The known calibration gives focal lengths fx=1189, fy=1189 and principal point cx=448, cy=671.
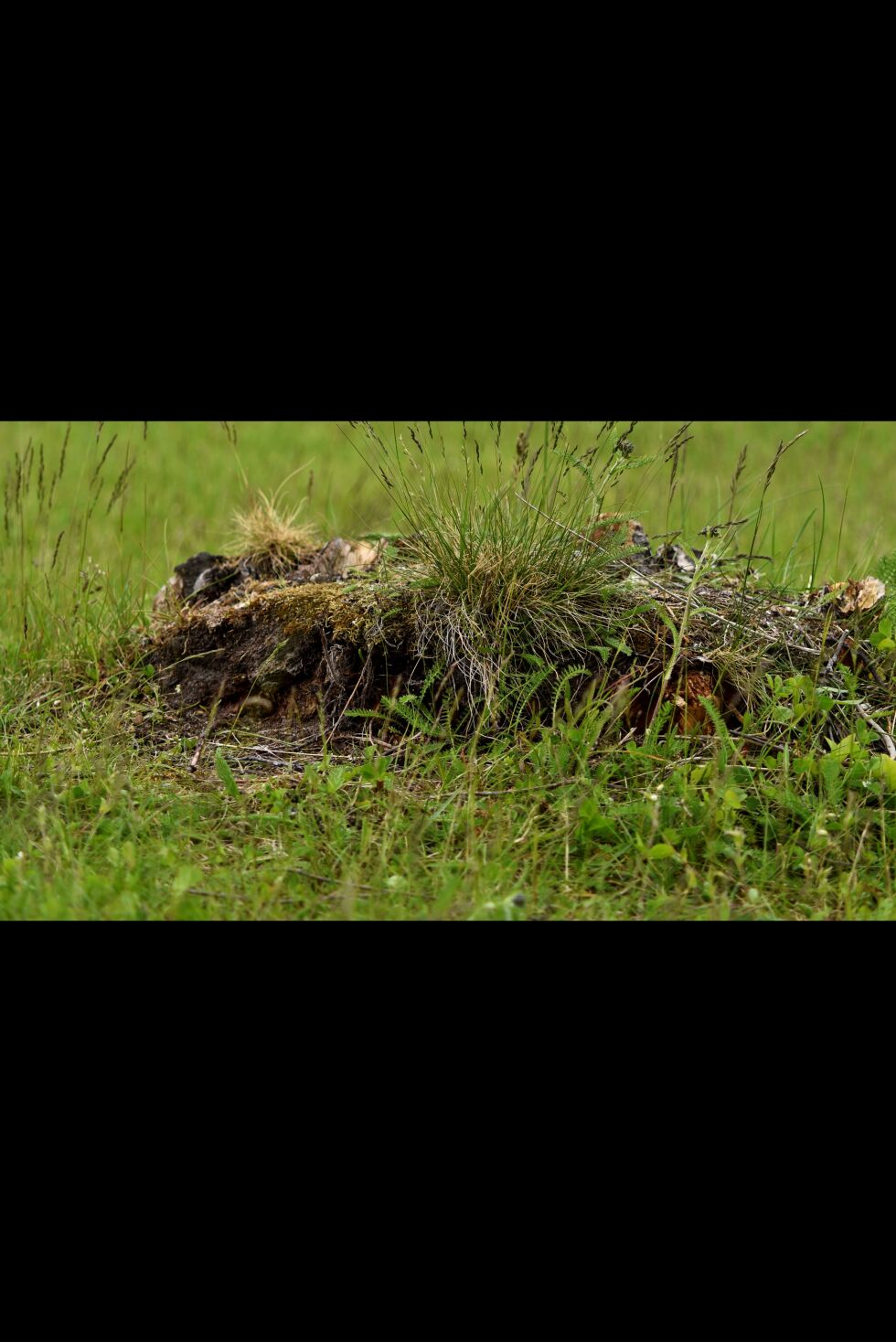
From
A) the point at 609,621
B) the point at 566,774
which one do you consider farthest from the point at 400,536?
the point at 566,774

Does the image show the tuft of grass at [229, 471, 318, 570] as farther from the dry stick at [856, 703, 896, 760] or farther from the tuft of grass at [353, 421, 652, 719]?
the dry stick at [856, 703, 896, 760]

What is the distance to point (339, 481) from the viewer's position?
26.8 feet

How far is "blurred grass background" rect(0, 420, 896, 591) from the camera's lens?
5.83 metres

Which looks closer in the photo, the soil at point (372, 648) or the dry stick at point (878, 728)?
the dry stick at point (878, 728)

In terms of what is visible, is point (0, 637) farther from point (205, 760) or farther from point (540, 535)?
point (540, 535)

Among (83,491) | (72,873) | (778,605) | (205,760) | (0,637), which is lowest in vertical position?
(72,873)

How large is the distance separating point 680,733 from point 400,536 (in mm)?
1257

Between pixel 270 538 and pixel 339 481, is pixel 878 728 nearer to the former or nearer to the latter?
pixel 270 538

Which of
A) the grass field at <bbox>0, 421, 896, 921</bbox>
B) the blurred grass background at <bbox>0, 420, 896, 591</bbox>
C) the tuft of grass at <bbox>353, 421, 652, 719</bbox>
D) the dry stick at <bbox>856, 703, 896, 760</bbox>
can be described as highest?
the blurred grass background at <bbox>0, 420, 896, 591</bbox>

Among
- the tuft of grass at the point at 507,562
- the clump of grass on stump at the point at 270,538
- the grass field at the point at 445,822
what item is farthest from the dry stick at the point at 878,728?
the clump of grass on stump at the point at 270,538

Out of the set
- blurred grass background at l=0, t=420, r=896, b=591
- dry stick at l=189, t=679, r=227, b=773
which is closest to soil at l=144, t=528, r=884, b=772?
dry stick at l=189, t=679, r=227, b=773

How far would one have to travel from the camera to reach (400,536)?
438cm

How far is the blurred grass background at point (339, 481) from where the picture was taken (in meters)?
5.83

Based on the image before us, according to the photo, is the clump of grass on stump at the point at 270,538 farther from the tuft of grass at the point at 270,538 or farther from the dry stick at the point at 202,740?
the dry stick at the point at 202,740
